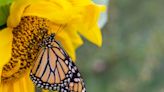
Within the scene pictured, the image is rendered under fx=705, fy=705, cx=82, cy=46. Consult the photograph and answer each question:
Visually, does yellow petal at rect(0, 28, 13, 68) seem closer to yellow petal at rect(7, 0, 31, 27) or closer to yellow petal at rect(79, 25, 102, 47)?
yellow petal at rect(7, 0, 31, 27)

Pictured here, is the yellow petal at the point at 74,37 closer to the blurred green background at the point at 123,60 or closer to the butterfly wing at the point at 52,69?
the butterfly wing at the point at 52,69

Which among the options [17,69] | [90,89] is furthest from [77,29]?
[90,89]

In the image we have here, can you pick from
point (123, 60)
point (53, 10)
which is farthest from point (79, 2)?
point (123, 60)

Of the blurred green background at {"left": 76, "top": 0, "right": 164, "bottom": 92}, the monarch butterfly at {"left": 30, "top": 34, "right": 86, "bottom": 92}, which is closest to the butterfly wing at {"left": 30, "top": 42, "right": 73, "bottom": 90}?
the monarch butterfly at {"left": 30, "top": 34, "right": 86, "bottom": 92}

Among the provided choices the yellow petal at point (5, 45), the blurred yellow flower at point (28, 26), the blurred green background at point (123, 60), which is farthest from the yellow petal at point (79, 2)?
the blurred green background at point (123, 60)

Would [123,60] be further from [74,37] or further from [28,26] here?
[28,26]

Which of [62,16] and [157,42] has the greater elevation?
[62,16]

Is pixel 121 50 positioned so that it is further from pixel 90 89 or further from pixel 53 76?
pixel 53 76
